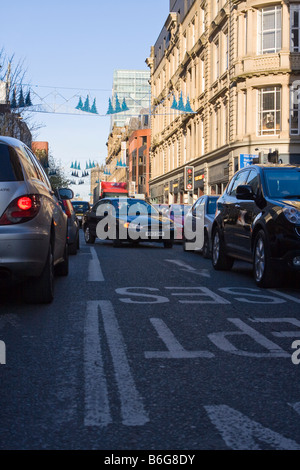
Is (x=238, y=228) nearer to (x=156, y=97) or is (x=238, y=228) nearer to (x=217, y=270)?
(x=217, y=270)

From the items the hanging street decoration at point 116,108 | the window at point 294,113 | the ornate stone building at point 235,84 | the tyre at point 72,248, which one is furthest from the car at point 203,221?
the window at point 294,113

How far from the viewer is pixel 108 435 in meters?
3.08

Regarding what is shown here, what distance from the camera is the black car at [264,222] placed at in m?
8.38

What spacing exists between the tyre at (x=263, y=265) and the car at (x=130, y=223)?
8.82 metres

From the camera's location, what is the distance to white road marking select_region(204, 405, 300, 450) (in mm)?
2957

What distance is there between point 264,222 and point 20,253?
3.85 metres

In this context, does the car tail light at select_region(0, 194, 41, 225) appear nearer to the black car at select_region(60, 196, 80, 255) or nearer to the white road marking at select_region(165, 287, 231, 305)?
the white road marking at select_region(165, 287, 231, 305)

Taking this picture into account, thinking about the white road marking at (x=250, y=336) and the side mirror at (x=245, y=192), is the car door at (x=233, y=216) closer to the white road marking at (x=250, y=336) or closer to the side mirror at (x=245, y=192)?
the side mirror at (x=245, y=192)

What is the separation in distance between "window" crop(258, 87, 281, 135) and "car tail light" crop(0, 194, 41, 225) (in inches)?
1145

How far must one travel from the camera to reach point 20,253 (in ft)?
20.8

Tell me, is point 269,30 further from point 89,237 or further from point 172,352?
point 172,352

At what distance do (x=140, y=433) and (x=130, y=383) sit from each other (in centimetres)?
91

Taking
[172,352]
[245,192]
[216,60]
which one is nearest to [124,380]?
[172,352]

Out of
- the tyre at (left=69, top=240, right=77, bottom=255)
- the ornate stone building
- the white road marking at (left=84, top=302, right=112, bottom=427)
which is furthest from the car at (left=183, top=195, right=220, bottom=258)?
the ornate stone building
